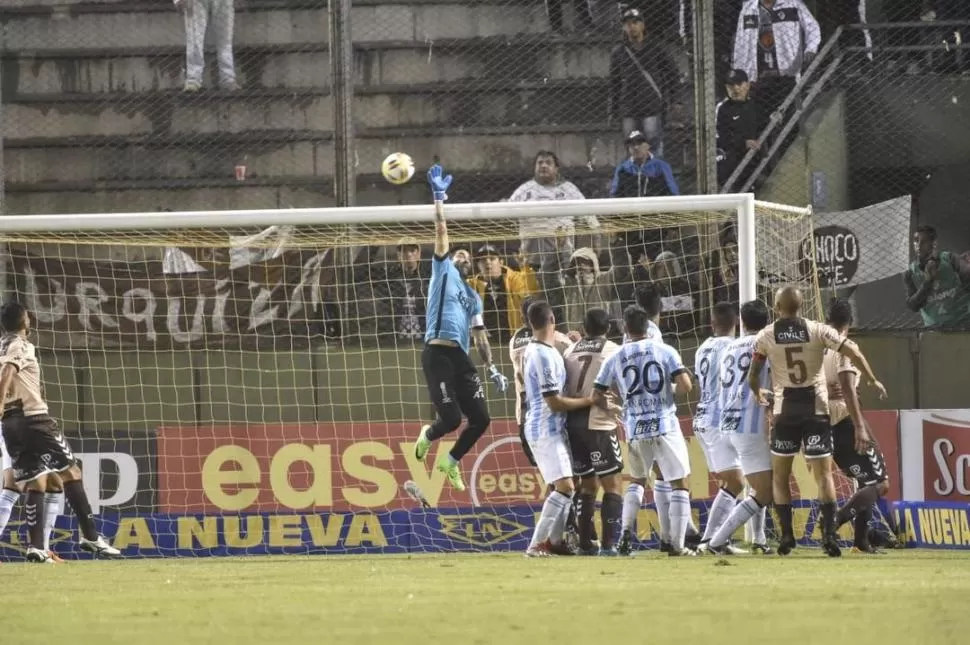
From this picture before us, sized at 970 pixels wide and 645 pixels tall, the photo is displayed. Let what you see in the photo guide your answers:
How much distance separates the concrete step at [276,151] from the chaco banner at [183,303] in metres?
1.96

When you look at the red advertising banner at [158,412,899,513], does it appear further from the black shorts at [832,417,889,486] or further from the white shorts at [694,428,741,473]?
the black shorts at [832,417,889,486]

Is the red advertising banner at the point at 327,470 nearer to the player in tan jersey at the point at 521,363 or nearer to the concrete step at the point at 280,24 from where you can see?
the player in tan jersey at the point at 521,363

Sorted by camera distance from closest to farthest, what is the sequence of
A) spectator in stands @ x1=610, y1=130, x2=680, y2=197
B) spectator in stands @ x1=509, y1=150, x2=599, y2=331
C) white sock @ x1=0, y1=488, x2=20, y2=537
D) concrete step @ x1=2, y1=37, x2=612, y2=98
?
white sock @ x1=0, y1=488, x2=20, y2=537, spectator in stands @ x1=509, y1=150, x2=599, y2=331, spectator in stands @ x1=610, y1=130, x2=680, y2=197, concrete step @ x1=2, y1=37, x2=612, y2=98

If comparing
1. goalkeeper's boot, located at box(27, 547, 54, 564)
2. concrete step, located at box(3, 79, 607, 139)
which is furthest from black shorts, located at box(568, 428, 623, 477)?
concrete step, located at box(3, 79, 607, 139)

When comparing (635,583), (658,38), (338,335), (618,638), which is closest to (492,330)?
(338,335)

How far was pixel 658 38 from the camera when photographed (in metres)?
16.5

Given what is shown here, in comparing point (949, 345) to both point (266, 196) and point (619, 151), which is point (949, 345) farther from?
point (266, 196)

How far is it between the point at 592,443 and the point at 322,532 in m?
3.65

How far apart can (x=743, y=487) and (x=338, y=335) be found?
4466 millimetres

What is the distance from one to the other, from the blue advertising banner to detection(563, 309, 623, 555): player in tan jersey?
9.18ft

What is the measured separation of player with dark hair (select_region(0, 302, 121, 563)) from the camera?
12.1 meters

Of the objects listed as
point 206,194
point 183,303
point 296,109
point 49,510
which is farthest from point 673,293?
point 49,510

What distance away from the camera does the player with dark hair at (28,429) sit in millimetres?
12133

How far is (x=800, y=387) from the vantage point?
11.3 metres
